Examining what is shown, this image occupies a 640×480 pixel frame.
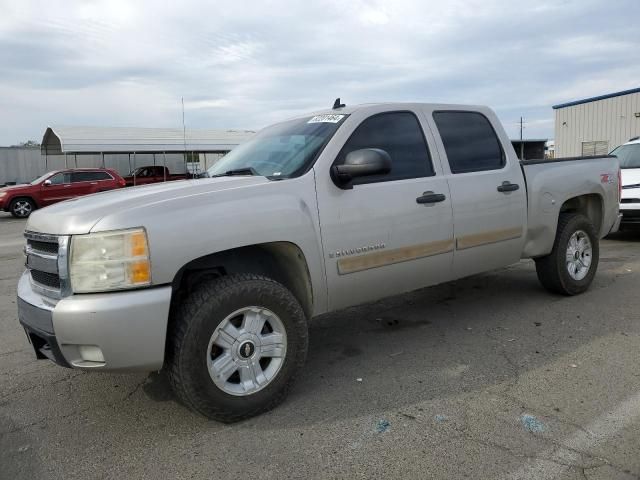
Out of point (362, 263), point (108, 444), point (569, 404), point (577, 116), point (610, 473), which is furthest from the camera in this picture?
point (577, 116)

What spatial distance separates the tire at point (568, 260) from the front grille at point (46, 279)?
4327 mm

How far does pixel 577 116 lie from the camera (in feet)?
83.9

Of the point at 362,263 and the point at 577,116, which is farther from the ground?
the point at 577,116

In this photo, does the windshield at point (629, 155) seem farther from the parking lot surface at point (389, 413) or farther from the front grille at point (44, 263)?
the front grille at point (44, 263)

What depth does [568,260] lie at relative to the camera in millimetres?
5352

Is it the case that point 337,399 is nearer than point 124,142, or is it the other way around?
point 337,399

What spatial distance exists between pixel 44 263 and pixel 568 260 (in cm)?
467

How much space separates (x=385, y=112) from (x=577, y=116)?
25.0m

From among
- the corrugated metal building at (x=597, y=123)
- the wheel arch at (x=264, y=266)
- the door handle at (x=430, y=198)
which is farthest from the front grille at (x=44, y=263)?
the corrugated metal building at (x=597, y=123)

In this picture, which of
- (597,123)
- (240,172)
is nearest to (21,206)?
(240,172)

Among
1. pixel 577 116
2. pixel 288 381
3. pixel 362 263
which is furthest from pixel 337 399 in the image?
pixel 577 116

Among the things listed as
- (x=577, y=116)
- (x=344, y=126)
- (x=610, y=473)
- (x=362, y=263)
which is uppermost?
(x=577, y=116)

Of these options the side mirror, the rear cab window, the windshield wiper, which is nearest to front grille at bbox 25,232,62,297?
the windshield wiper

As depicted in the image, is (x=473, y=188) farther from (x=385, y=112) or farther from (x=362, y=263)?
(x=362, y=263)
